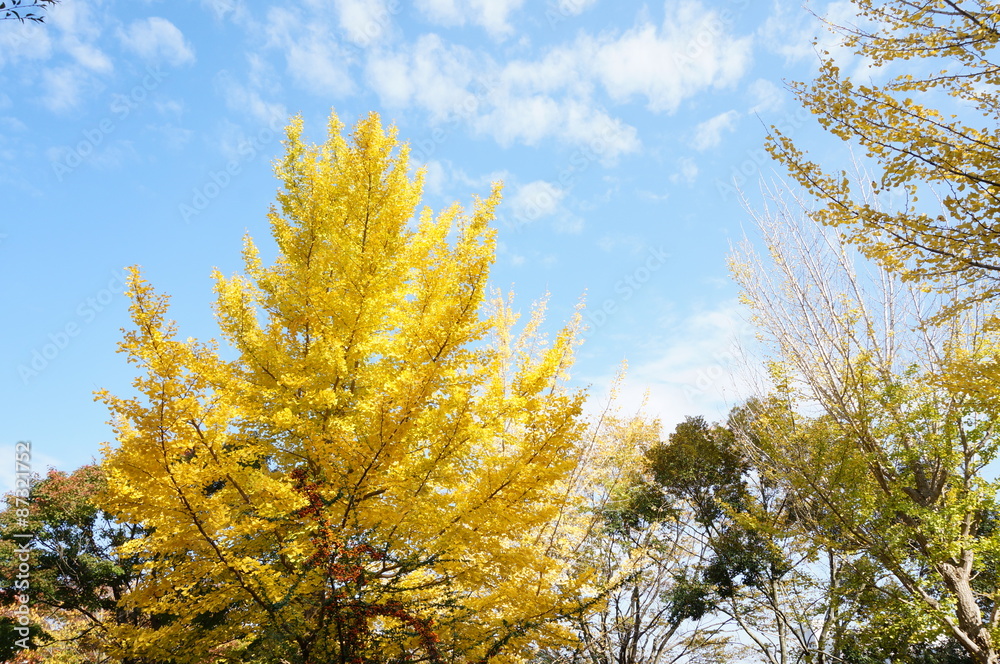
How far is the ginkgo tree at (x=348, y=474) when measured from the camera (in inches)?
148

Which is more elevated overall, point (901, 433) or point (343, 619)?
point (901, 433)

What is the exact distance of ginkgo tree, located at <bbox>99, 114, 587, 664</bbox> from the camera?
12.3 feet

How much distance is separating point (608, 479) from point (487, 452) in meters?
7.78

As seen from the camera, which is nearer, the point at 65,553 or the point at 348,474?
the point at 348,474

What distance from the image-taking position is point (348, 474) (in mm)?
4168

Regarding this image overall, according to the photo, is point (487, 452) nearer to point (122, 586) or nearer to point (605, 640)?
point (605, 640)

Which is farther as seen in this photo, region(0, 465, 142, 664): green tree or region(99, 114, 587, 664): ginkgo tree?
region(0, 465, 142, 664): green tree

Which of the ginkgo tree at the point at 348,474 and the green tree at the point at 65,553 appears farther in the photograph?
the green tree at the point at 65,553


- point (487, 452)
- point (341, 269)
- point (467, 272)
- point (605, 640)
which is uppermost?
point (341, 269)

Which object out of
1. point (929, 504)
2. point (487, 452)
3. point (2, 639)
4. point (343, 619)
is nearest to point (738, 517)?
point (929, 504)

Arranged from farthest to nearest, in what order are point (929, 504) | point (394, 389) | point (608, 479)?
point (608, 479) < point (929, 504) < point (394, 389)

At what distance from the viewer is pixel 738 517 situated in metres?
10.7

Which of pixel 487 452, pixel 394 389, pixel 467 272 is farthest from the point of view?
pixel 487 452

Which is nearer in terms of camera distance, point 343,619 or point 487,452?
point 343,619
